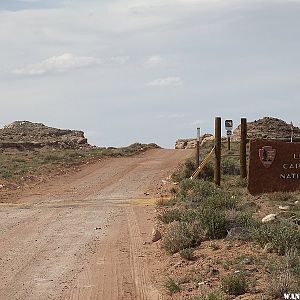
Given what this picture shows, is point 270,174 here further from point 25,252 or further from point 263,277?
point 263,277

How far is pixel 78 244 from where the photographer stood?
13703 millimetres

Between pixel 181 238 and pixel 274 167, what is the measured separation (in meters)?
8.11

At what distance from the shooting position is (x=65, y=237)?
14.5m

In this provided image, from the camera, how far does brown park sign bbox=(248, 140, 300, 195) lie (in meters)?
19.7

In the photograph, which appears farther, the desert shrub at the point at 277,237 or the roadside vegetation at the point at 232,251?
the desert shrub at the point at 277,237

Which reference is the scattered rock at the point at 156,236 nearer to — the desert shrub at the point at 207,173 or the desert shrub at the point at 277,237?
the desert shrub at the point at 277,237

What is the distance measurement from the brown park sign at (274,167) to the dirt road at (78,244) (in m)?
3.30

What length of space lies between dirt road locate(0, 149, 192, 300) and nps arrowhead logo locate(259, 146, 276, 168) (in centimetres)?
360

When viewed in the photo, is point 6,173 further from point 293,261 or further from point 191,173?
point 293,261

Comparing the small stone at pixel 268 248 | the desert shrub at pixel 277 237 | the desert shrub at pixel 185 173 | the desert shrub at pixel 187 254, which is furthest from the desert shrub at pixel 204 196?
the desert shrub at pixel 185 173

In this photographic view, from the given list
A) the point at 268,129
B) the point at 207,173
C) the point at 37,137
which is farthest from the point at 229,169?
the point at 37,137

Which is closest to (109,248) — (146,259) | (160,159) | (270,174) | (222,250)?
(146,259)

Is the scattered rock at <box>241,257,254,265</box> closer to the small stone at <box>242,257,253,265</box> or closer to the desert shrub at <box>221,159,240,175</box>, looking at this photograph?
the small stone at <box>242,257,253,265</box>

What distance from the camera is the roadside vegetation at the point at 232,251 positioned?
9055 millimetres
